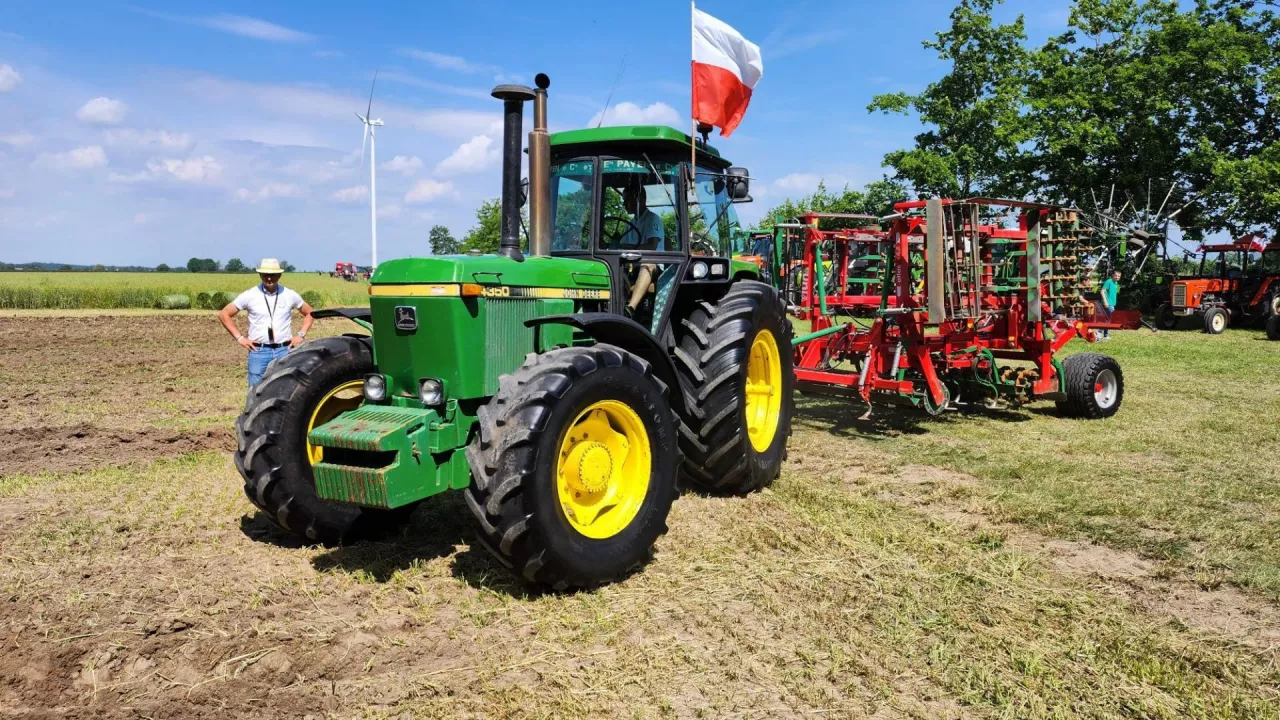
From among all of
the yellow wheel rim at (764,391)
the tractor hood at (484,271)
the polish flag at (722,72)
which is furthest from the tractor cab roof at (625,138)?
the yellow wheel rim at (764,391)

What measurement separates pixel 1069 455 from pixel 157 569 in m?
6.94

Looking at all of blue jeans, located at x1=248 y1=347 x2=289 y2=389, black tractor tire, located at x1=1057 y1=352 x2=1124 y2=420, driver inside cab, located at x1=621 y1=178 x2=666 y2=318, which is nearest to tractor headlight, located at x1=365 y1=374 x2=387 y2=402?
driver inside cab, located at x1=621 y1=178 x2=666 y2=318

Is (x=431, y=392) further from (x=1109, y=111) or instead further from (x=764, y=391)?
(x=1109, y=111)

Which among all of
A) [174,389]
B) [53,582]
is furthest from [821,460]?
[174,389]

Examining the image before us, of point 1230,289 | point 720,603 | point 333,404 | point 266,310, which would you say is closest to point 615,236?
point 333,404

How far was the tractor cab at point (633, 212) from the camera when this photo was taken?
18.6 ft

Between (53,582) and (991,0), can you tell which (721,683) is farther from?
(991,0)

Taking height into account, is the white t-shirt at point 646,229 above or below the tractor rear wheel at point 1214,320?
above

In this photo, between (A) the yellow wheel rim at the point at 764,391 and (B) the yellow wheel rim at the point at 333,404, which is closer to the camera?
(B) the yellow wheel rim at the point at 333,404

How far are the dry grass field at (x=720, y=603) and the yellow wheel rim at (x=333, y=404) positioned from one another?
1.92ft

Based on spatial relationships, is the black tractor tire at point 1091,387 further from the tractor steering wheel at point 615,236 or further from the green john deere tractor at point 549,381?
the tractor steering wheel at point 615,236

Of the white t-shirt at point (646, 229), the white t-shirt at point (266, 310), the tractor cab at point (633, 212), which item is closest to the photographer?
the tractor cab at point (633, 212)

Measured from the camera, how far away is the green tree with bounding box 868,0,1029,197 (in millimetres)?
26797

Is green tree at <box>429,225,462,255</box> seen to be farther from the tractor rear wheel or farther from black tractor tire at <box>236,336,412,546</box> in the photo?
the tractor rear wheel
